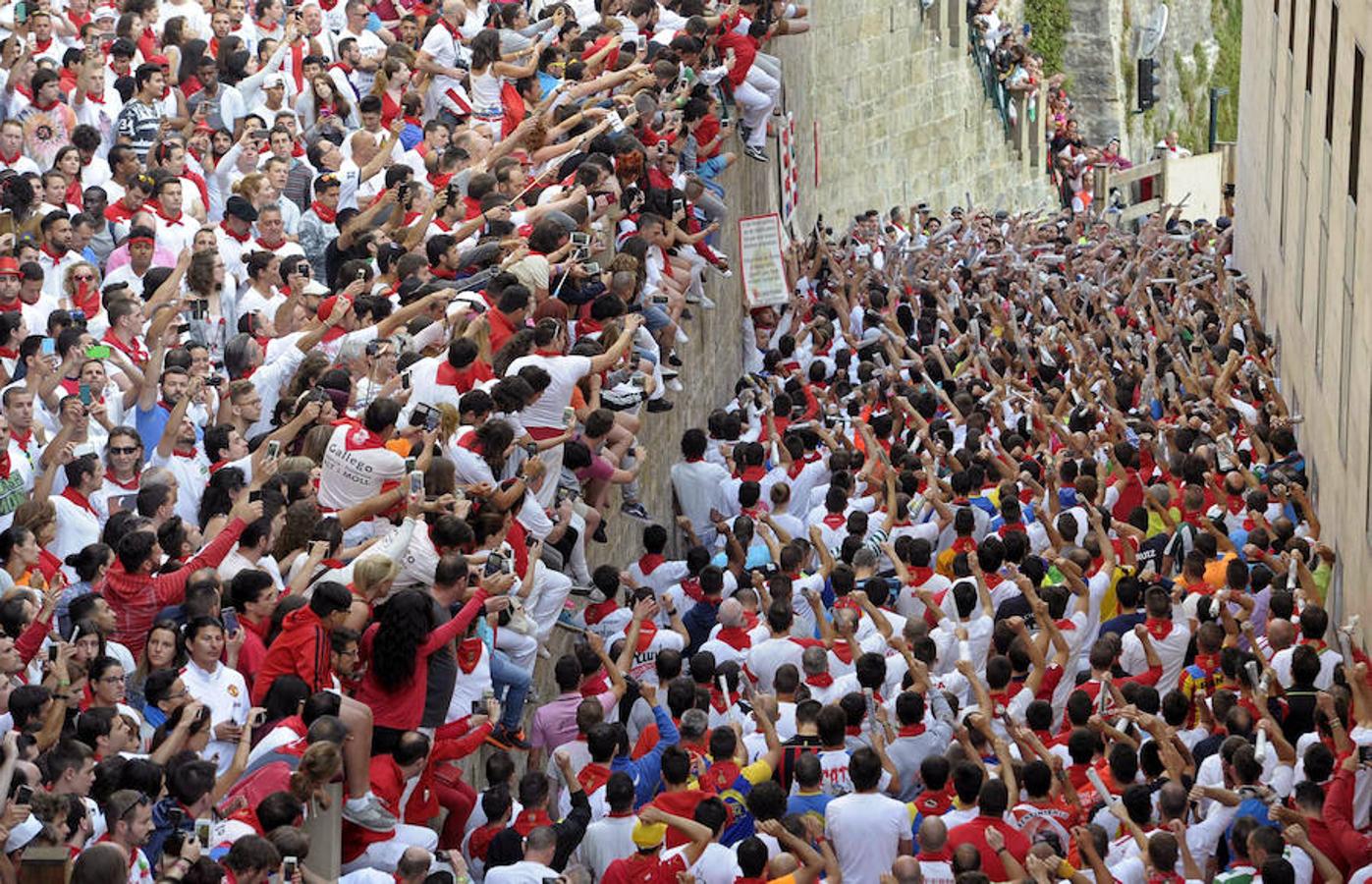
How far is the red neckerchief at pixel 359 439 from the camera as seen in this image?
1178 centimetres

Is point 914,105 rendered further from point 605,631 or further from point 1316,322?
point 605,631

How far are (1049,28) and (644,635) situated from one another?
3777cm

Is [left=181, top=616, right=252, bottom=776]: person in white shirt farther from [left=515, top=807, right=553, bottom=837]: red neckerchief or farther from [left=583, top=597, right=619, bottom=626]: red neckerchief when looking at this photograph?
[left=583, top=597, right=619, bottom=626]: red neckerchief

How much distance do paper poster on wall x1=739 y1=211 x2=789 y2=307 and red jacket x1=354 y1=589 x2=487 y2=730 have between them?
1186 cm

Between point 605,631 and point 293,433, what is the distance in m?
2.22

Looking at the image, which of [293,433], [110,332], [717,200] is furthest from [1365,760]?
[717,200]

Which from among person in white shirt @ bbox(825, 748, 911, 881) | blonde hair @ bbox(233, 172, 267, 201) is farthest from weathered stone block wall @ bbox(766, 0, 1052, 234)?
person in white shirt @ bbox(825, 748, 911, 881)

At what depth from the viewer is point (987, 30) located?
36969mm

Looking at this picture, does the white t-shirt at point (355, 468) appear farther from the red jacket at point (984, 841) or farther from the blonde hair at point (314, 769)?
the red jacket at point (984, 841)

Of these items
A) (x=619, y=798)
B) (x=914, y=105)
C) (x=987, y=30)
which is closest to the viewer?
(x=619, y=798)

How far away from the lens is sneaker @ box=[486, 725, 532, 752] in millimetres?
11797

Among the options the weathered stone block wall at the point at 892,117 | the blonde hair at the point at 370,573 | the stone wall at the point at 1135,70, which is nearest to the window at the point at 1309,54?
the weathered stone block wall at the point at 892,117

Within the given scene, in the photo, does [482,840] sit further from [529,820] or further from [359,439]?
[359,439]

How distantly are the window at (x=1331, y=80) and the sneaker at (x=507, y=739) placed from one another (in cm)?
1031
